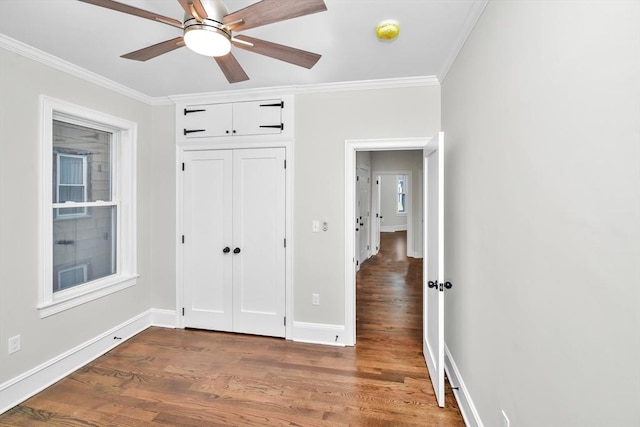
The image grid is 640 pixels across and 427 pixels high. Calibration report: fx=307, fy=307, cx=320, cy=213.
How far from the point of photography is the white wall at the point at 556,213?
2.53ft

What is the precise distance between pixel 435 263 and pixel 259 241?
1.84 metres

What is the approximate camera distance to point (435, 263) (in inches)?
95.3

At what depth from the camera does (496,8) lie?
5.18 ft

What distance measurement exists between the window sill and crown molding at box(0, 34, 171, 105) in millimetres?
1932

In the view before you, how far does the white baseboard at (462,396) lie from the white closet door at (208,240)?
7.39ft

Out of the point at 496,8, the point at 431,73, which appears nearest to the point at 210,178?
Answer: the point at 431,73

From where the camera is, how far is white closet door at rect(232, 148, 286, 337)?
3309mm

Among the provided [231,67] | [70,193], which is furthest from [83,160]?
[231,67]

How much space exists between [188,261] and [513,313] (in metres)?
3.22

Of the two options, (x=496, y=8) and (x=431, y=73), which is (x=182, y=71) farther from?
(x=496, y=8)

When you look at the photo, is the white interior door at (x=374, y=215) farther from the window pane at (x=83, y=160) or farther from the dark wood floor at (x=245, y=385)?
the window pane at (x=83, y=160)

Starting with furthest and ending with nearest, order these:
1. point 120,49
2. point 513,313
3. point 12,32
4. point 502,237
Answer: point 120,49 < point 12,32 < point 502,237 < point 513,313

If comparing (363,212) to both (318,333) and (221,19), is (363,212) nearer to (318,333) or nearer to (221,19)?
(318,333)

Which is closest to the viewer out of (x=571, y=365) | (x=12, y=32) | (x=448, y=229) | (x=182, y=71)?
(x=571, y=365)
